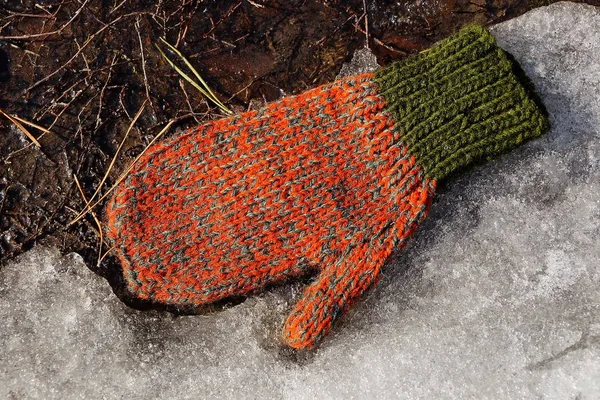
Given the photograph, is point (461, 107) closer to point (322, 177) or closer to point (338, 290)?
point (322, 177)

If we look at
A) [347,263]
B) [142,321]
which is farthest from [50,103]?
[347,263]

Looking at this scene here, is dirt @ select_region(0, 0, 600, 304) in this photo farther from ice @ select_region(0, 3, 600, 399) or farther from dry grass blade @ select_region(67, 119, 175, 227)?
ice @ select_region(0, 3, 600, 399)

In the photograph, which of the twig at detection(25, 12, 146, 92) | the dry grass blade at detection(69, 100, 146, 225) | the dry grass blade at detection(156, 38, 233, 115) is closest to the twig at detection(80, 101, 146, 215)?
the dry grass blade at detection(69, 100, 146, 225)

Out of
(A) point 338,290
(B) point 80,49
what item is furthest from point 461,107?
(B) point 80,49

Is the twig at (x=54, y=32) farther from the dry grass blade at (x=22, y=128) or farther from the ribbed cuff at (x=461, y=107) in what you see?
the ribbed cuff at (x=461, y=107)

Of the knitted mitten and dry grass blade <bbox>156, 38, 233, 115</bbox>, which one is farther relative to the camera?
dry grass blade <bbox>156, 38, 233, 115</bbox>

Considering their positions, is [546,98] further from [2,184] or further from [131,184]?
[2,184]
